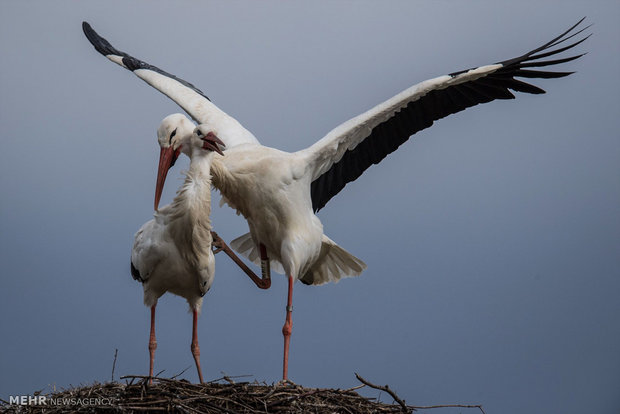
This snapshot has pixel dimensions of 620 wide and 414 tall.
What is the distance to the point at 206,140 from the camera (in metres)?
5.06

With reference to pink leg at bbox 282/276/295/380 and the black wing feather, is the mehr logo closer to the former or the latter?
pink leg at bbox 282/276/295/380

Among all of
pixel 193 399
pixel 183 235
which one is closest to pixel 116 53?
pixel 183 235

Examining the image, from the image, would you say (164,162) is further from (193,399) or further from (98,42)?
(98,42)

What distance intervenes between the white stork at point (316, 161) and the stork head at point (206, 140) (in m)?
0.09

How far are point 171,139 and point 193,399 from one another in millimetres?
1600

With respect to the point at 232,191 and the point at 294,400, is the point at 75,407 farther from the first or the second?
the point at 232,191

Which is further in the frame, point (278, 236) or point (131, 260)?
point (278, 236)

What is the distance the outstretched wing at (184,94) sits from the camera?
20.9 feet

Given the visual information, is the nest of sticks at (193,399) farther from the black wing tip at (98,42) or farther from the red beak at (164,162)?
the black wing tip at (98,42)

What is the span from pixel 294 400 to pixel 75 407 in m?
1.17

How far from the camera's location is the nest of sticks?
4.44 metres

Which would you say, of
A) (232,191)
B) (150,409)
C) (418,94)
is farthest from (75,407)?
(418,94)

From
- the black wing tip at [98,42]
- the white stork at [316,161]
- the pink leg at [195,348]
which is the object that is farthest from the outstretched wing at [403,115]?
the black wing tip at [98,42]

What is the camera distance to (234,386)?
4680 mm
